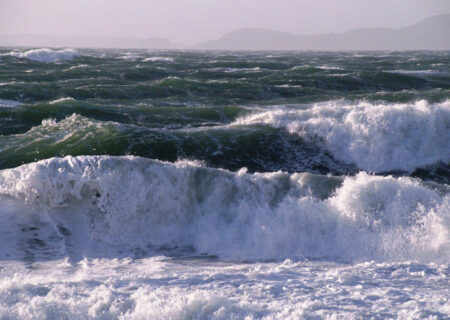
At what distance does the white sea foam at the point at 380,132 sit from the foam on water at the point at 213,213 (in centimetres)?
438

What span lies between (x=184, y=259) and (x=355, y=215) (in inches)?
107

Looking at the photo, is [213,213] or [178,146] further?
[178,146]

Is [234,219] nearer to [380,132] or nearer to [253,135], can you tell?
[253,135]

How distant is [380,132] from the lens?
1316 centimetres

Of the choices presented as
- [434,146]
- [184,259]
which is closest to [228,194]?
[184,259]

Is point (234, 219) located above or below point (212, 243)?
above

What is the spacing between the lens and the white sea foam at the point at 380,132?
1269 centimetres

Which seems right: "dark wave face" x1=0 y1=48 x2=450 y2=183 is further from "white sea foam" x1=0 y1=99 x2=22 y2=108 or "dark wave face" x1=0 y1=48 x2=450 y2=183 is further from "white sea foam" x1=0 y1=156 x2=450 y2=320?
"white sea foam" x1=0 y1=156 x2=450 y2=320

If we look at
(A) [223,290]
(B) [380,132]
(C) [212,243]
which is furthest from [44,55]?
(A) [223,290]

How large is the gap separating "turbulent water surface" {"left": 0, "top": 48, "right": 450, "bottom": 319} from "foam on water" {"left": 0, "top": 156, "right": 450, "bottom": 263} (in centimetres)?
3

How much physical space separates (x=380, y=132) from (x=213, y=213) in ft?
22.1

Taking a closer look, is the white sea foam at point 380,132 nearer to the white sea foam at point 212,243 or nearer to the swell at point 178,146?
the swell at point 178,146

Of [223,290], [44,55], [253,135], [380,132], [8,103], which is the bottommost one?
[223,290]

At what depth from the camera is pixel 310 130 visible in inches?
537
